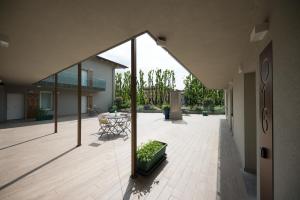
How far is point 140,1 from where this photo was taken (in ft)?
6.38

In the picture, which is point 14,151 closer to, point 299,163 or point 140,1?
point 140,1

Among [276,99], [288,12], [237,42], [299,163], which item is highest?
[237,42]

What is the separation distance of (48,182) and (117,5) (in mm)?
3607

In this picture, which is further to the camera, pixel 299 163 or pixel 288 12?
pixel 288 12

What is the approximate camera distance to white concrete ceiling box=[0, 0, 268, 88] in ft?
6.66

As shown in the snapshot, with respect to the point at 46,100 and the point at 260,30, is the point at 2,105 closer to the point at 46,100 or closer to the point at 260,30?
the point at 46,100

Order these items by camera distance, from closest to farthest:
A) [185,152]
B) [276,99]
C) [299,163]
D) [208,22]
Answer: [299,163] → [276,99] → [208,22] → [185,152]

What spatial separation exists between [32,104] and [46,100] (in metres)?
1.33

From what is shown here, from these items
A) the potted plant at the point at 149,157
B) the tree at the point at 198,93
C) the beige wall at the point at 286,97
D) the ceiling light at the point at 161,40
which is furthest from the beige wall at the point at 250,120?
the tree at the point at 198,93

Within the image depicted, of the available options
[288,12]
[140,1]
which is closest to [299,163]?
[288,12]

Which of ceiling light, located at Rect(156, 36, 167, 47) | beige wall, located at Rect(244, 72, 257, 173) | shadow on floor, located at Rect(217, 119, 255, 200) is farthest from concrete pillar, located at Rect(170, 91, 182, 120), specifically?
Answer: ceiling light, located at Rect(156, 36, 167, 47)

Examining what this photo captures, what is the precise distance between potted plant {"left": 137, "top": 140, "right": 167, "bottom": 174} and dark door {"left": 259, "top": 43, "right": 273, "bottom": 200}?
2.19 meters

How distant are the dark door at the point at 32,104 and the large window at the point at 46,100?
531 mm

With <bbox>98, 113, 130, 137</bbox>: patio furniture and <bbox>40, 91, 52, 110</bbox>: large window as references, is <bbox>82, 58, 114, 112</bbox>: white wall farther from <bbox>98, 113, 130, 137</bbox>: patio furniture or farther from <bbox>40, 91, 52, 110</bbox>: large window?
<bbox>98, 113, 130, 137</bbox>: patio furniture
